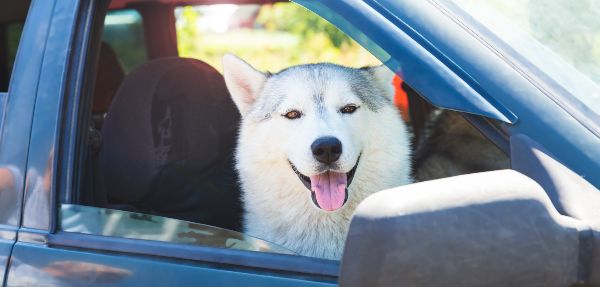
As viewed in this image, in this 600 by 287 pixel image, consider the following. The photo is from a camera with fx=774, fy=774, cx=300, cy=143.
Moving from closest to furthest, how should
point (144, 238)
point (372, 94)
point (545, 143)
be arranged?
point (545, 143)
point (144, 238)
point (372, 94)

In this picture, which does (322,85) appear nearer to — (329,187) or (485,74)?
(329,187)

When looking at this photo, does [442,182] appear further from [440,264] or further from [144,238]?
[144,238]

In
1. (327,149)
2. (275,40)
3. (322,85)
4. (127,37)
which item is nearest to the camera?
(327,149)

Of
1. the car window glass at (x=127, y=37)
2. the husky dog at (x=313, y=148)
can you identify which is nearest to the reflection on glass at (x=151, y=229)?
the husky dog at (x=313, y=148)

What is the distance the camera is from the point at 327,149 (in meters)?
2.59

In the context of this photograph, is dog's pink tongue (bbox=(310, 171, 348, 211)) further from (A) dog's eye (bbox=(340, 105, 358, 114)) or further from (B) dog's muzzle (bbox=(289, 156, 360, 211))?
(A) dog's eye (bbox=(340, 105, 358, 114))

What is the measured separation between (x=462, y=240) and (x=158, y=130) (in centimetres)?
181

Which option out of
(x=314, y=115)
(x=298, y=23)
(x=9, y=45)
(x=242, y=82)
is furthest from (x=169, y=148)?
(x=298, y=23)

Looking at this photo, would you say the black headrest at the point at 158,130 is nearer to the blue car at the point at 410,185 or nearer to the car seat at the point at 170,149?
the car seat at the point at 170,149

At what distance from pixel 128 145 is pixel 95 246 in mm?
934

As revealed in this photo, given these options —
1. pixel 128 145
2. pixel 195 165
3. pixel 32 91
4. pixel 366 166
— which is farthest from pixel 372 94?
pixel 32 91

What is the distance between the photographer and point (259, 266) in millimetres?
1872

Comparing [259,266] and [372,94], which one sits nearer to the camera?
[259,266]

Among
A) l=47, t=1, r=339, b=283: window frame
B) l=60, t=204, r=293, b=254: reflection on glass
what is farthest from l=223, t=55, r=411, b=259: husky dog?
l=47, t=1, r=339, b=283: window frame
